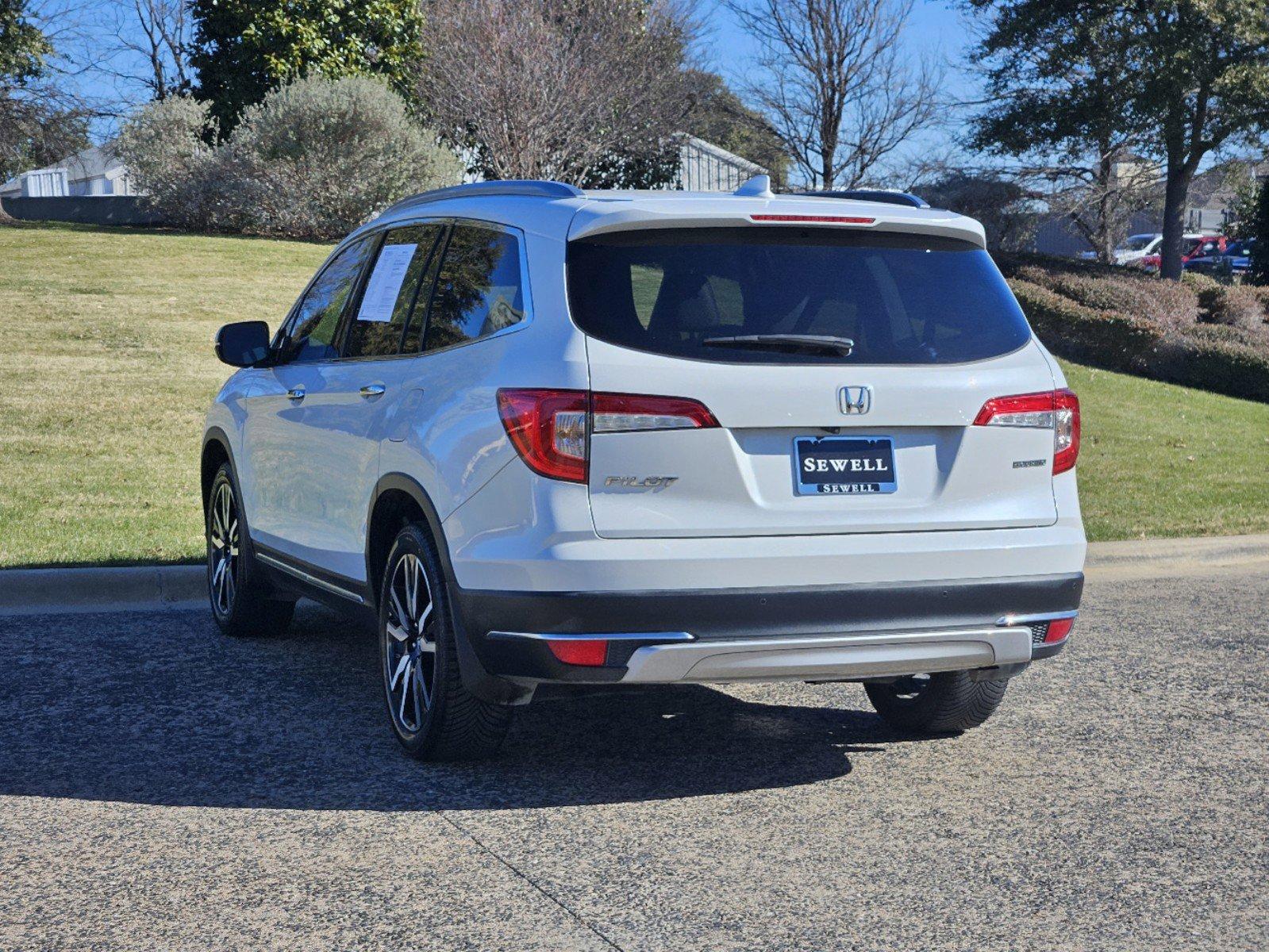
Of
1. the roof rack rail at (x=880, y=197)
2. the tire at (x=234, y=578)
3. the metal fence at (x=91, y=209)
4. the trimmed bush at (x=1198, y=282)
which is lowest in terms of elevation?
the tire at (x=234, y=578)

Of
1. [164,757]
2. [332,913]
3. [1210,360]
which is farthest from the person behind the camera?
[1210,360]

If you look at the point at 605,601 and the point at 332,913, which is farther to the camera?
the point at 605,601

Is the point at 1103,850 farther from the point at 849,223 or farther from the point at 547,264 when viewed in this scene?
the point at 547,264

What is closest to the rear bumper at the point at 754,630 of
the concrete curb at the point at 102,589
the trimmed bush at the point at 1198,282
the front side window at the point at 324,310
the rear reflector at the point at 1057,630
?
the rear reflector at the point at 1057,630

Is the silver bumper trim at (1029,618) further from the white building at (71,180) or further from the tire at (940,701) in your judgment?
the white building at (71,180)

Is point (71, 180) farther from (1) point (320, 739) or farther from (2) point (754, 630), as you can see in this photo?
(2) point (754, 630)

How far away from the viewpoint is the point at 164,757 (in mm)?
5344

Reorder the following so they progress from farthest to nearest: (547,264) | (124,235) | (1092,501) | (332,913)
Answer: (124,235)
(1092,501)
(547,264)
(332,913)

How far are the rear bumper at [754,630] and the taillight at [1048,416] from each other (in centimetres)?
47

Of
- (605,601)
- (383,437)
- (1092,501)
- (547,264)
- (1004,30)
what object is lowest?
(1092,501)

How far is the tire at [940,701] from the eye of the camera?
5.62 m

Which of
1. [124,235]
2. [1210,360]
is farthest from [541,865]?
[124,235]

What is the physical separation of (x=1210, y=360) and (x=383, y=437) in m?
17.1

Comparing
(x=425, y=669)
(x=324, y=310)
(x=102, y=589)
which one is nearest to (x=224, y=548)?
(x=102, y=589)
